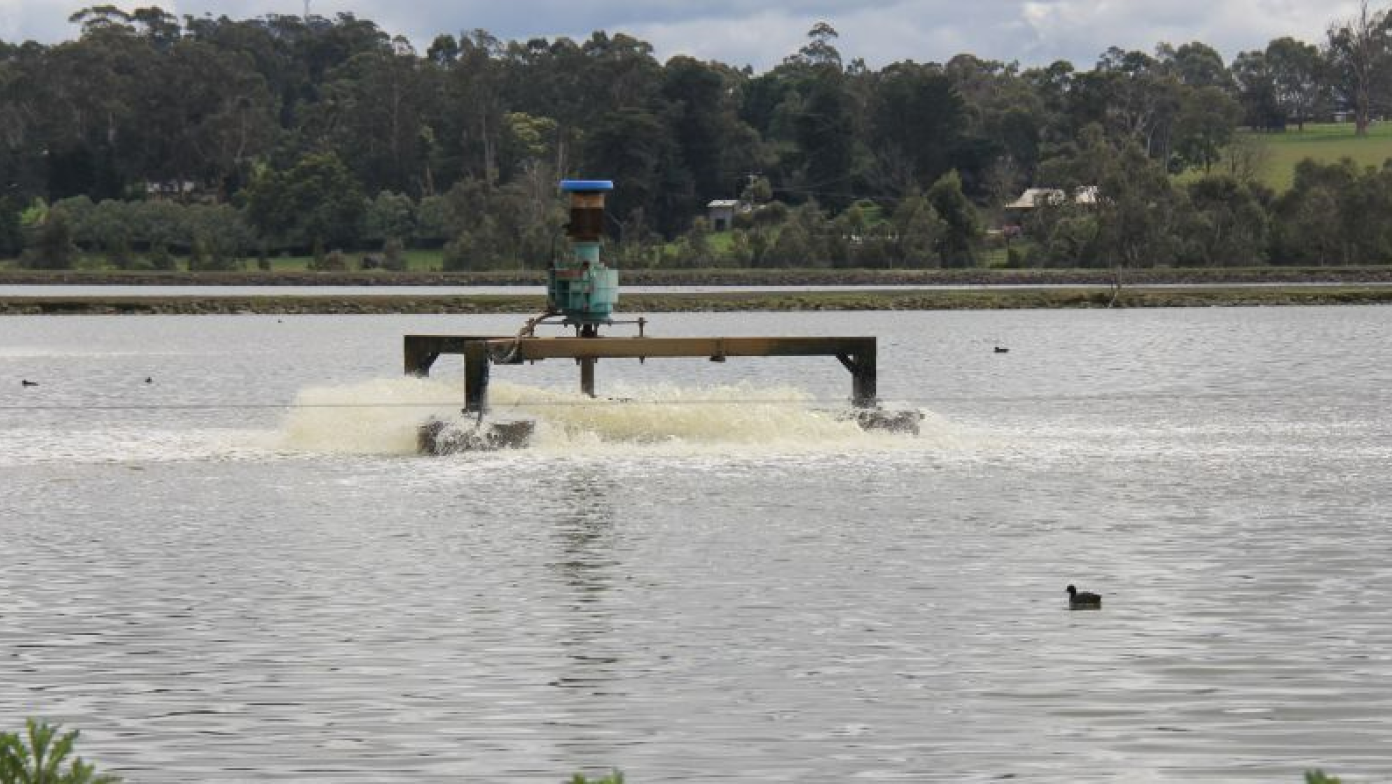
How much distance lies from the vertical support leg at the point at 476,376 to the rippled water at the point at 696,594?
1325mm

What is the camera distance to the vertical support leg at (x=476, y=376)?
43.8 m

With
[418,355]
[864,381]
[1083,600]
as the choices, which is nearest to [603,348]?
[864,381]

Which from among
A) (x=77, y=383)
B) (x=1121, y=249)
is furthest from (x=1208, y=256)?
(x=77, y=383)

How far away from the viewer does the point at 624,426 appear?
47031mm

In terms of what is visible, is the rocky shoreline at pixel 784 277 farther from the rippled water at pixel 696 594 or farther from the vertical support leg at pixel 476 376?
the vertical support leg at pixel 476 376

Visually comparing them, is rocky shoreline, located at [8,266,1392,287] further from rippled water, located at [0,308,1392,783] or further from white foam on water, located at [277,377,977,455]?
white foam on water, located at [277,377,977,455]

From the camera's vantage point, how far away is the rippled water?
1834 cm

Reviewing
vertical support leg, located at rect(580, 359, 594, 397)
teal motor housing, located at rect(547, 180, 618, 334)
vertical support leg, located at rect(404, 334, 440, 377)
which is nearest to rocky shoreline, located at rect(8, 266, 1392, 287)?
vertical support leg, located at rect(580, 359, 594, 397)

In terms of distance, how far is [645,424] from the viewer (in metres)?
47.0

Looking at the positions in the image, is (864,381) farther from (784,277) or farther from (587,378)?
(784,277)

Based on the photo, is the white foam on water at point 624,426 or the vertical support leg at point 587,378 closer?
the white foam on water at point 624,426

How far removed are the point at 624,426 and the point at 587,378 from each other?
2999 mm

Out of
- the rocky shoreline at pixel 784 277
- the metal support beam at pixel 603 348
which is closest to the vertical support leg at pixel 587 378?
the metal support beam at pixel 603 348

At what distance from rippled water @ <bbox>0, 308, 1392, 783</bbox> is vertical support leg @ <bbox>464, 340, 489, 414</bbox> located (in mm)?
1325
